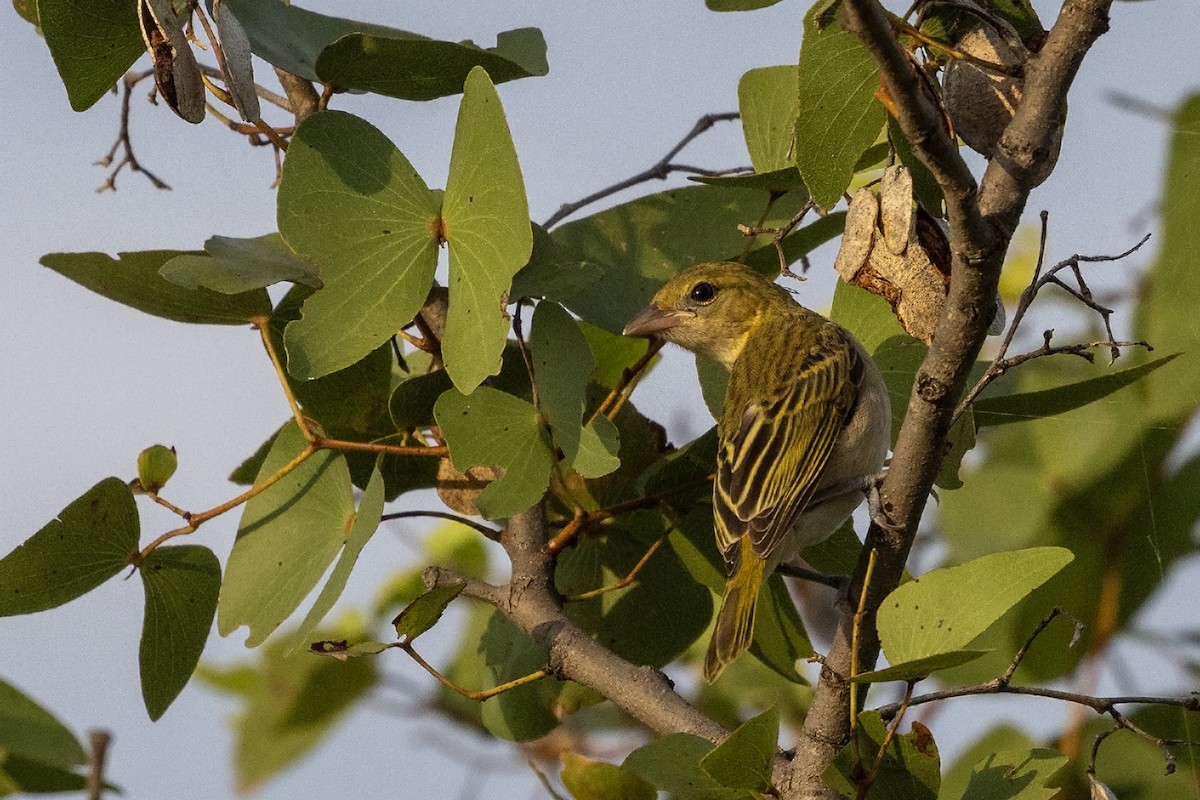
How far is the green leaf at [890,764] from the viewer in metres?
2.35

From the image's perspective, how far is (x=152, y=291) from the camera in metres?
3.06

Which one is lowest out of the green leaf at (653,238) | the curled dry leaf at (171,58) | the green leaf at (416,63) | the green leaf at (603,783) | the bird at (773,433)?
the green leaf at (603,783)

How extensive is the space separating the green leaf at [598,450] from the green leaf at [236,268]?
2.18 feet

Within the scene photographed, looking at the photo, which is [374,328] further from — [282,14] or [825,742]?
[825,742]

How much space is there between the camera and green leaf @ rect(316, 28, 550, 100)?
9.95 ft

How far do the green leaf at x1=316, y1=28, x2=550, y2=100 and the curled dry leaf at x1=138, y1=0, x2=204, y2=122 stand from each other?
1.22 feet

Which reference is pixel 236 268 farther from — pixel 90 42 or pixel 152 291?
pixel 90 42

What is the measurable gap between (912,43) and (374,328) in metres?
1.20

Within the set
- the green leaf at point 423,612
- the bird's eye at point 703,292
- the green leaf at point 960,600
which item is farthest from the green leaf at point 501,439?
the bird's eye at point 703,292

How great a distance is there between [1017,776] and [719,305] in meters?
2.25

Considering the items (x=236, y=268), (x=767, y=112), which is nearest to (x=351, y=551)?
(x=236, y=268)

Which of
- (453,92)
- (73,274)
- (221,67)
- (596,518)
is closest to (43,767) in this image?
(73,274)

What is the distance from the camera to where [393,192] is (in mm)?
2973

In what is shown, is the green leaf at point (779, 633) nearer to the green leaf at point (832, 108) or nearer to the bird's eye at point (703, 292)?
the green leaf at point (832, 108)
